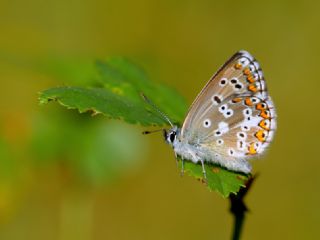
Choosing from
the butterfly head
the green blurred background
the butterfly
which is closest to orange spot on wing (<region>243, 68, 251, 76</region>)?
the butterfly

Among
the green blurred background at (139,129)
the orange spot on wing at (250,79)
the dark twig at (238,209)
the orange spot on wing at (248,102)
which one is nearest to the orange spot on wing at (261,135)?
the orange spot on wing at (248,102)

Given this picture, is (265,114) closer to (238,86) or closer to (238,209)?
(238,86)

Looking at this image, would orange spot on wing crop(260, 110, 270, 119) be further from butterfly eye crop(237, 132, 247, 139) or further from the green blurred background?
the green blurred background

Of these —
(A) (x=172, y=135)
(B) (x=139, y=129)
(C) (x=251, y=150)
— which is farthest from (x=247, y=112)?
(B) (x=139, y=129)

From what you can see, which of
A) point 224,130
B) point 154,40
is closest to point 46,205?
point 154,40

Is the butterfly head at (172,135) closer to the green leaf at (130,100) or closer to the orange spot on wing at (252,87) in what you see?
the green leaf at (130,100)

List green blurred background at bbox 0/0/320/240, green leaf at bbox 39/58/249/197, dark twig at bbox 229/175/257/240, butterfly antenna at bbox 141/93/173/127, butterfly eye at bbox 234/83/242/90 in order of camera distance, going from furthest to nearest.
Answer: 1. green blurred background at bbox 0/0/320/240
2. butterfly eye at bbox 234/83/242/90
3. butterfly antenna at bbox 141/93/173/127
4. green leaf at bbox 39/58/249/197
5. dark twig at bbox 229/175/257/240
